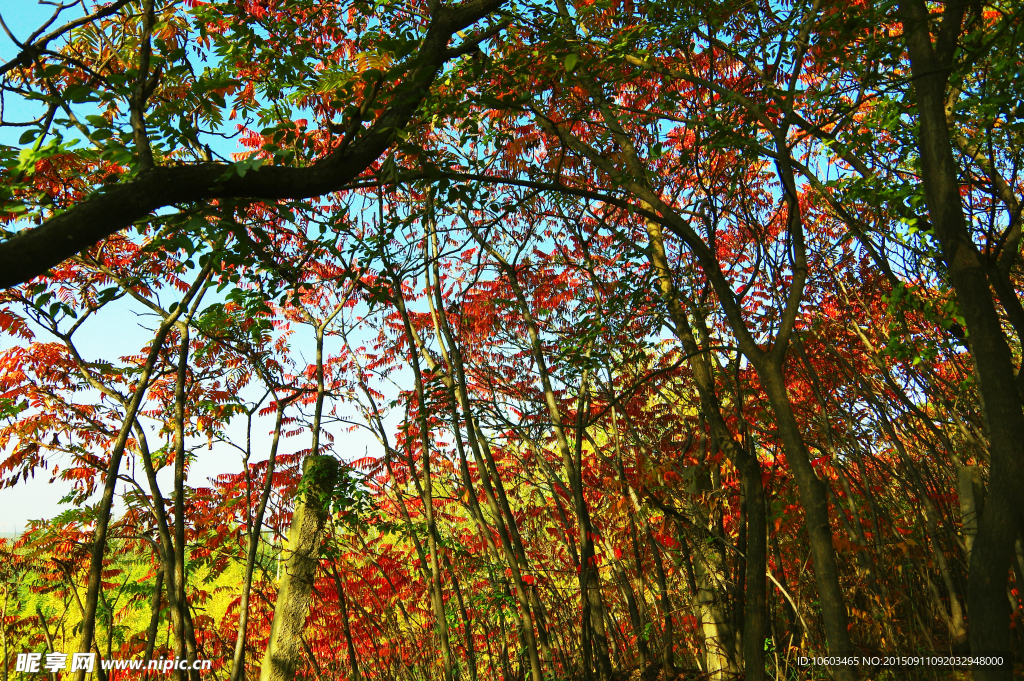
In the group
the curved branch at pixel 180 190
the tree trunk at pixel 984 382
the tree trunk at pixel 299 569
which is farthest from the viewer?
the tree trunk at pixel 299 569

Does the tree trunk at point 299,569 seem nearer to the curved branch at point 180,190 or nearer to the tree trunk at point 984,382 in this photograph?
the curved branch at point 180,190

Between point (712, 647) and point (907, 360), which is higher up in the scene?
point (907, 360)

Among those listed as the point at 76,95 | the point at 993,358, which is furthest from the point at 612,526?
the point at 76,95

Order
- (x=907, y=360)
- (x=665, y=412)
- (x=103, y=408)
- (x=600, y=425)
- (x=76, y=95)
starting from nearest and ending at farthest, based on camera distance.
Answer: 1. (x=76, y=95)
2. (x=907, y=360)
3. (x=103, y=408)
4. (x=600, y=425)
5. (x=665, y=412)

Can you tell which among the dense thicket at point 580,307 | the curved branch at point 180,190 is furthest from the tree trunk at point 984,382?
the curved branch at point 180,190

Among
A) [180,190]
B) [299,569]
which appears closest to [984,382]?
[180,190]

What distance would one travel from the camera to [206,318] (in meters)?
4.61

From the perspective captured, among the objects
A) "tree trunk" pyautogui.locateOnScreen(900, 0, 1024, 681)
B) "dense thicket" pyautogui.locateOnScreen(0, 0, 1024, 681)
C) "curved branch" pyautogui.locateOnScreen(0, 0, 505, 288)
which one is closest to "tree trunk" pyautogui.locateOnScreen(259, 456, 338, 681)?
"dense thicket" pyautogui.locateOnScreen(0, 0, 1024, 681)

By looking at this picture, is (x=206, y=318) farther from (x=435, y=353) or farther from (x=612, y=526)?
(x=612, y=526)

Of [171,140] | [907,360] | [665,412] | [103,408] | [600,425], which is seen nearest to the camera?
[171,140]

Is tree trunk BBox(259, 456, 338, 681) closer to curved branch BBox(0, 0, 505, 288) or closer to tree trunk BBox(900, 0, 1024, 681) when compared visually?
curved branch BBox(0, 0, 505, 288)

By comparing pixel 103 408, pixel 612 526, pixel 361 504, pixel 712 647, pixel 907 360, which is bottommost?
pixel 712 647

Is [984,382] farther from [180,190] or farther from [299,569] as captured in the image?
[299,569]

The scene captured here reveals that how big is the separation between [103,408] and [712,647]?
5.66m
